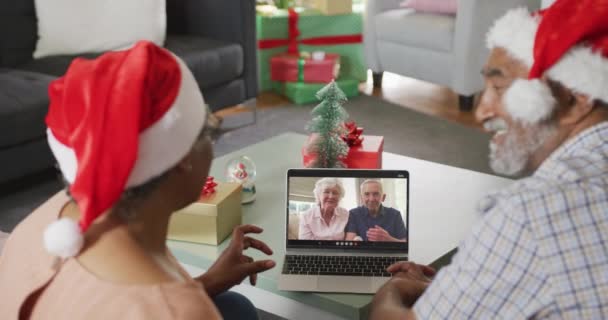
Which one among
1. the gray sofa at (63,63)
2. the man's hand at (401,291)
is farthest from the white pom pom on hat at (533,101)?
the gray sofa at (63,63)

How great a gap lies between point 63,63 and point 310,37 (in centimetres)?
168

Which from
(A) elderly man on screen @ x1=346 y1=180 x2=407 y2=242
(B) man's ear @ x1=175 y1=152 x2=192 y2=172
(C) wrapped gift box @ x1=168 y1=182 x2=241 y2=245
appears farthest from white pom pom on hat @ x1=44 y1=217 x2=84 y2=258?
(A) elderly man on screen @ x1=346 y1=180 x2=407 y2=242

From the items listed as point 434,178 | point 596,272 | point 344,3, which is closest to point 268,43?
point 344,3

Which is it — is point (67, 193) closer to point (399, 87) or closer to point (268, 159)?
point (268, 159)

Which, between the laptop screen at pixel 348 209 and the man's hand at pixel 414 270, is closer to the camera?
the man's hand at pixel 414 270

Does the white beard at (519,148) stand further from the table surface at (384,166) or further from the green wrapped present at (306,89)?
the green wrapped present at (306,89)

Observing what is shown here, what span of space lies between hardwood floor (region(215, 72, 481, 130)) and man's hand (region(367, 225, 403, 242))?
2.12m

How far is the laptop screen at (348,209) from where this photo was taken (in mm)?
1753

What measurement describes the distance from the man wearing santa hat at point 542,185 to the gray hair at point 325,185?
1.57ft

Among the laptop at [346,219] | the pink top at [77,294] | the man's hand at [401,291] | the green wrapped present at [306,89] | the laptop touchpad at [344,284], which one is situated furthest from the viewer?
the green wrapped present at [306,89]

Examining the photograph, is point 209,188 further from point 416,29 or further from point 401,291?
point 416,29

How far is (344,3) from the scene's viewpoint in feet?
14.4

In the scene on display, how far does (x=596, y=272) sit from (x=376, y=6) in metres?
3.53

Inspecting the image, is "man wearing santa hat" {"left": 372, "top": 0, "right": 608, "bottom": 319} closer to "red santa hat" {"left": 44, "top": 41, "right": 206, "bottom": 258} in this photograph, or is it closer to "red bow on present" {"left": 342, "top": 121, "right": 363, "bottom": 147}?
"red santa hat" {"left": 44, "top": 41, "right": 206, "bottom": 258}
